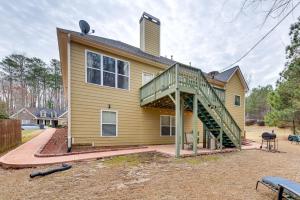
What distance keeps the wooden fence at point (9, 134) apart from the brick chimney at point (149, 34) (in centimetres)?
918

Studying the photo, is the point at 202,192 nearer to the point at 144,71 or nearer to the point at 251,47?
the point at 251,47

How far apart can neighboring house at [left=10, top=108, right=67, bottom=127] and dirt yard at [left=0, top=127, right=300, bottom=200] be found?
40.5 meters

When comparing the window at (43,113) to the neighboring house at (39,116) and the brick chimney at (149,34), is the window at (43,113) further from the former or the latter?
the brick chimney at (149,34)

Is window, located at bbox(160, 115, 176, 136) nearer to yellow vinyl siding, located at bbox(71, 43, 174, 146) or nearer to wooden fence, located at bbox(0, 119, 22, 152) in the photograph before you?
yellow vinyl siding, located at bbox(71, 43, 174, 146)

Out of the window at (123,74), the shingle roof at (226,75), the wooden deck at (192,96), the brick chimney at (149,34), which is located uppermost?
the brick chimney at (149,34)

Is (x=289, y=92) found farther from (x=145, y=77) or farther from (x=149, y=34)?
(x=145, y=77)

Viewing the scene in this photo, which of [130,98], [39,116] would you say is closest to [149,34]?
[130,98]

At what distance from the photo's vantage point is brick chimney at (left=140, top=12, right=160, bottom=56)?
12937 millimetres

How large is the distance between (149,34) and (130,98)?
5608 mm

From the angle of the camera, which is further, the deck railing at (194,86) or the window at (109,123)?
the window at (109,123)

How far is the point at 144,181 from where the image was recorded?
14.6 feet

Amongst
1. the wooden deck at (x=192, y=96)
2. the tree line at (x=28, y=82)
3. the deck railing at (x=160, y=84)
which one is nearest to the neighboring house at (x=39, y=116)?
the tree line at (x=28, y=82)

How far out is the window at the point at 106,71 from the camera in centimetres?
902

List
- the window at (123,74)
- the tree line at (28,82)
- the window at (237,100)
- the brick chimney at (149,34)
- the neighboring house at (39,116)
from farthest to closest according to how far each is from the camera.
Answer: the neighboring house at (39,116)
the tree line at (28,82)
the window at (237,100)
the brick chimney at (149,34)
the window at (123,74)
